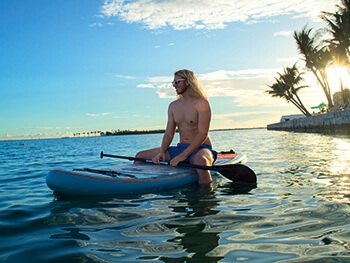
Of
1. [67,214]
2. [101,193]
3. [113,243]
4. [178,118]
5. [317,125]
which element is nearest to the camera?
[113,243]

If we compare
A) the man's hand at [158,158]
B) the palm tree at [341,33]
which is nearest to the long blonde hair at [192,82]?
the man's hand at [158,158]

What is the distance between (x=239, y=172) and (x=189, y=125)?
3.34 feet

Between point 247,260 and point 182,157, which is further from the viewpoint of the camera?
point 182,157

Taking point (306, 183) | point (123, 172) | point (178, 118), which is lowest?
point (306, 183)

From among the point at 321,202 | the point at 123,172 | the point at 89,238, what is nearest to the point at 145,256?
the point at 89,238

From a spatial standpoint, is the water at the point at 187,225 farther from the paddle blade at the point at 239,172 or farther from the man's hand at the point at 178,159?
the man's hand at the point at 178,159

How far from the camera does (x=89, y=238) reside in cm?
248

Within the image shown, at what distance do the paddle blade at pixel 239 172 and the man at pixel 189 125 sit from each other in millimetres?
257

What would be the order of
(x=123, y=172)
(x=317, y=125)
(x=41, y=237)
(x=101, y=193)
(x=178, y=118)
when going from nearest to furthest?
(x=41, y=237), (x=101, y=193), (x=123, y=172), (x=178, y=118), (x=317, y=125)

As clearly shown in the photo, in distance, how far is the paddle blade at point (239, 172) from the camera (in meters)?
4.75

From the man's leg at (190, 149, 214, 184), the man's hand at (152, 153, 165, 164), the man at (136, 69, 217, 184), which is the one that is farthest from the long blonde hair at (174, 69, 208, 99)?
the man's hand at (152, 153, 165, 164)

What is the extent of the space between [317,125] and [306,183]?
24592mm

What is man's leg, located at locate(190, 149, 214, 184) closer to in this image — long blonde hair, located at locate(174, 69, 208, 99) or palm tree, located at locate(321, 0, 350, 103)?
long blonde hair, located at locate(174, 69, 208, 99)

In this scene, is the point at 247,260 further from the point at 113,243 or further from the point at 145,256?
the point at 113,243
